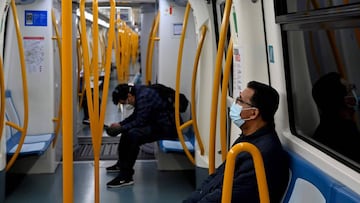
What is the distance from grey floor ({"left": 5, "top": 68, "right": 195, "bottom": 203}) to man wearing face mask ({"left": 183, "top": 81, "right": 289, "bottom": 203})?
2.14 metres

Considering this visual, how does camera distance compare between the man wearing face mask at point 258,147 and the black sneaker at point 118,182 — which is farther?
the black sneaker at point 118,182

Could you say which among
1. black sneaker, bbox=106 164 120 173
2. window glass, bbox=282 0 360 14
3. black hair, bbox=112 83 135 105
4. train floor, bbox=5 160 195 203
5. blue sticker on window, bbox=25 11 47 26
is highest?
blue sticker on window, bbox=25 11 47 26

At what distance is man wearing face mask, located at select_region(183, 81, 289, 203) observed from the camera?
2408 millimetres

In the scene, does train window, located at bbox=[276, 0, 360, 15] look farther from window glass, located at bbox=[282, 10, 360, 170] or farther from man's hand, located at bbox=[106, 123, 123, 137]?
man's hand, located at bbox=[106, 123, 123, 137]

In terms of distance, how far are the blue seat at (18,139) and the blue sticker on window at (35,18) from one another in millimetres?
855

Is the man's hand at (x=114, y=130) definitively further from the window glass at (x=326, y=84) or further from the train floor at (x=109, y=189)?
the window glass at (x=326, y=84)

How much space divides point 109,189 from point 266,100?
294 cm

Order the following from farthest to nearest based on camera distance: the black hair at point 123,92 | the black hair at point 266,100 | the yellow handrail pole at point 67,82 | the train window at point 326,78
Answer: the black hair at point 123,92 < the black hair at point 266,100 < the yellow handrail pole at point 67,82 < the train window at point 326,78

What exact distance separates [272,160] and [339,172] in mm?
519

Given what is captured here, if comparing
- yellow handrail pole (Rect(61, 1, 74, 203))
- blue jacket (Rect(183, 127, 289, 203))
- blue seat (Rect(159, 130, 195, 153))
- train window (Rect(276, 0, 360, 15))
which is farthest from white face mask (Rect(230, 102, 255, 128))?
blue seat (Rect(159, 130, 195, 153))

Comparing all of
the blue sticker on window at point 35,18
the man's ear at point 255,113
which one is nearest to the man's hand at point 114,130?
the blue sticker on window at point 35,18

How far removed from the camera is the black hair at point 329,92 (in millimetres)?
2174

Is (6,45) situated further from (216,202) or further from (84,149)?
(216,202)

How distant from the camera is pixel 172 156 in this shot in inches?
226
